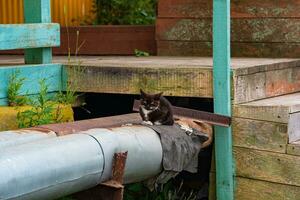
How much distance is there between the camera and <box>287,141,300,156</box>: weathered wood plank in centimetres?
509

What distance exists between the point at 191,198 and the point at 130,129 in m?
1.34

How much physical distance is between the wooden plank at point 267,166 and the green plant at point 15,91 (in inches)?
61.9

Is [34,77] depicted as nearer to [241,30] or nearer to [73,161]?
[73,161]

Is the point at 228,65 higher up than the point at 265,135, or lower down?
higher up

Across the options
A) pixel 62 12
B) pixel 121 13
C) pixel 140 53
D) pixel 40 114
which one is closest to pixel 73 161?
pixel 40 114

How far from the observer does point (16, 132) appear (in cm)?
450

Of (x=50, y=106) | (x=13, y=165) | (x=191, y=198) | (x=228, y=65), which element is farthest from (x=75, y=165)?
(x=191, y=198)

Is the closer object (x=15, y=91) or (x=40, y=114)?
(x=40, y=114)

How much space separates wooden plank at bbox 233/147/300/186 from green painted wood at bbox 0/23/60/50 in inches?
66.1

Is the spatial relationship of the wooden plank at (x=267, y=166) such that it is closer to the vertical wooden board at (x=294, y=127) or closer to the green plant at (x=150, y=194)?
the vertical wooden board at (x=294, y=127)

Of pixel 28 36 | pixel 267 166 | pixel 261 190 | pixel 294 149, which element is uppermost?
pixel 28 36

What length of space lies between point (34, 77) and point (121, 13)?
12.3 feet

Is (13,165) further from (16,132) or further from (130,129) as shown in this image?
(130,129)

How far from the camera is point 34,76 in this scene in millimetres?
5648
